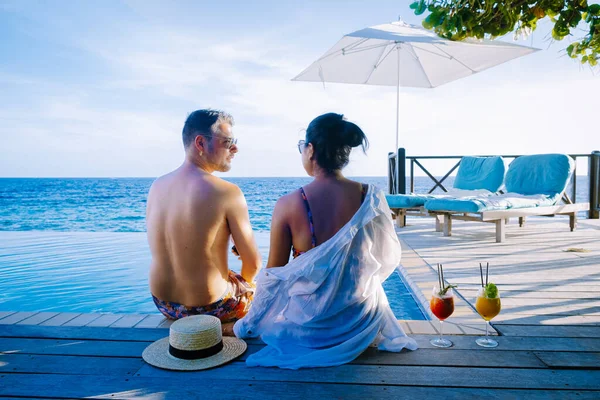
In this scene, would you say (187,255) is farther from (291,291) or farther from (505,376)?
(505,376)

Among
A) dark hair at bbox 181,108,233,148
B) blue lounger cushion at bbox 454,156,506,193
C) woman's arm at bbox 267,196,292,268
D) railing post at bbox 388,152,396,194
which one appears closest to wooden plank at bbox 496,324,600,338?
woman's arm at bbox 267,196,292,268

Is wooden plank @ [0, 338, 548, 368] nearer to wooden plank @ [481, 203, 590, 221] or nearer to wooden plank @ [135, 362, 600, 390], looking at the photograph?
wooden plank @ [135, 362, 600, 390]

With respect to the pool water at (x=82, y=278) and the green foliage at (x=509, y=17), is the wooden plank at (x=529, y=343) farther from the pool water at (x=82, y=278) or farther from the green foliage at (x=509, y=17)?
the green foliage at (x=509, y=17)

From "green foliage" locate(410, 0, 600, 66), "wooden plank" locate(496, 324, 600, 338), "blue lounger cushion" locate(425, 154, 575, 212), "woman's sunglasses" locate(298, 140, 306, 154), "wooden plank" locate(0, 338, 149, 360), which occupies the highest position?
"green foliage" locate(410, 0, 600, 66)

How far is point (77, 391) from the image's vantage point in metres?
1.30

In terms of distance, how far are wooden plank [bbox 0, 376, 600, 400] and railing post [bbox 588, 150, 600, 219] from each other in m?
6.32

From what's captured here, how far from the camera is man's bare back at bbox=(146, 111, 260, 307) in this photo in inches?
68.7

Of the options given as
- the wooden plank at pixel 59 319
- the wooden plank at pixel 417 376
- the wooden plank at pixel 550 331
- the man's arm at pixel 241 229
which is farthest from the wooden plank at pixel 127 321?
the wooden plank at pixel 550 331

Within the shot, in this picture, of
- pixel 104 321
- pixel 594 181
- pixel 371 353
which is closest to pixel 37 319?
pixel 104 321

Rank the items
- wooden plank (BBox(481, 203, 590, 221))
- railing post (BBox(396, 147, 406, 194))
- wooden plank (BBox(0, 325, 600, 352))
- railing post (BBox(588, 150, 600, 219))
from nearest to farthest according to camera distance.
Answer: wooden plank (BBox(0, 325, 600, 352)), wooden plank (BBox(481, 203, 590, 221)), railing post (BBox(588, 150, 600, 219)), railing post (BBox(396, 147, 406, 194))

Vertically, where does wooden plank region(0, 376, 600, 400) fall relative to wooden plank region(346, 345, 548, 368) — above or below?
above

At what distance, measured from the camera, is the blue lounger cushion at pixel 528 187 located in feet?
15.2

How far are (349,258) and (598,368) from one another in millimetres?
1035

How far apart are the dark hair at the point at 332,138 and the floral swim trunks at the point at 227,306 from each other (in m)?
0.82
